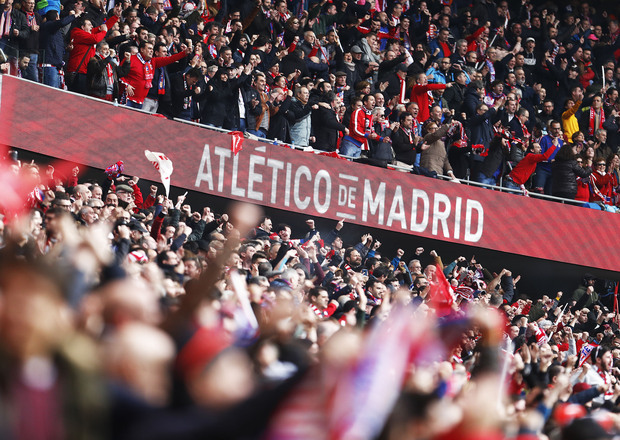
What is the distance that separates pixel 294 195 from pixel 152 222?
11.6ft

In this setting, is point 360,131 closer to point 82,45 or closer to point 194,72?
point 194,72

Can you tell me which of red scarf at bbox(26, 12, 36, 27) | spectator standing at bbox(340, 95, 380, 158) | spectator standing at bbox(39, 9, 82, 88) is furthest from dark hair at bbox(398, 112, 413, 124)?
red scarf at bbox(26, 12, 36, 27)

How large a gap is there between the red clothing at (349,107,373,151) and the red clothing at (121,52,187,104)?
8.80ft

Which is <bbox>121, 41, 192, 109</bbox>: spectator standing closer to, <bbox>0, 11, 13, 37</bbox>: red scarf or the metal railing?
the metal railing

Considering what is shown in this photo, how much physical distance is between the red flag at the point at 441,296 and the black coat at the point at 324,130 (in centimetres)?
305

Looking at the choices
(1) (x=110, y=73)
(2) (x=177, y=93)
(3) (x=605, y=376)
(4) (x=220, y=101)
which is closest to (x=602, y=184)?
(3) (x=605, y=376)

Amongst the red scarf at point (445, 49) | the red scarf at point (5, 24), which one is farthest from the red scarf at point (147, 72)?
the red scarf at point (445, 49)

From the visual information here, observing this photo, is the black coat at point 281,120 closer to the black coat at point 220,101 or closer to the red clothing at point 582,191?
the black coat at point 220,101

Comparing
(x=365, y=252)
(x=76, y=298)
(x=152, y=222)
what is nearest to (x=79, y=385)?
(x=76, y=298)

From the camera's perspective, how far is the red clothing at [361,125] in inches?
570

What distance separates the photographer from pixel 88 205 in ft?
31.8

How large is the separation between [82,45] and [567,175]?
768 cm

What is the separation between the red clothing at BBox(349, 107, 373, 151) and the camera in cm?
1448

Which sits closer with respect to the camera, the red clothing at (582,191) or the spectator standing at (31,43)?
the spectator standing at (31,43)
